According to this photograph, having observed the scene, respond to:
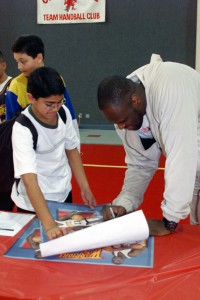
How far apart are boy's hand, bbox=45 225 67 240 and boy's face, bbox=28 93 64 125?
0.46 metres

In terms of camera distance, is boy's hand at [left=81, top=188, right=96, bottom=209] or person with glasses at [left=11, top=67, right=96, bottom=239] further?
boy's hand at [left=81, top=188, right=96, bottom=209]

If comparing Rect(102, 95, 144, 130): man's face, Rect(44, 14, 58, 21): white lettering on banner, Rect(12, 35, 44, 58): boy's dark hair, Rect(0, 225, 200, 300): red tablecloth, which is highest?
Rect(44, 14, 58, 21): white lettering on banner

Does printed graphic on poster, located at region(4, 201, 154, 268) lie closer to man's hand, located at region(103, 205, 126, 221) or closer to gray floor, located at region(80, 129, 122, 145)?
man's hand, located at region(103, 205, 126, 221)

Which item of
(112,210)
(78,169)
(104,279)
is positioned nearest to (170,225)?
(112,210)

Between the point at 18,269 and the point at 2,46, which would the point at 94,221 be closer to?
the point at 18,269

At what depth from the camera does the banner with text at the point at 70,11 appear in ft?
20.8

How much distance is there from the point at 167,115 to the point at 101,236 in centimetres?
43

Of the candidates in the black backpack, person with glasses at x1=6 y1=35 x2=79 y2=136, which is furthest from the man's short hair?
person with glasses at x1=6 y1=35 x2=79 y2=136

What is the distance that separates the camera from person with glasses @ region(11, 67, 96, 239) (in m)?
1.30

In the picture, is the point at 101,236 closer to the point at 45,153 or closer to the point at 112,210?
the point at 112,210

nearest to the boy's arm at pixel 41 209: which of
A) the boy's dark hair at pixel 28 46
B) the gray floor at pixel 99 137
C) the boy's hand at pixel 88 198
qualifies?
the boy's hand at pixel 88 198

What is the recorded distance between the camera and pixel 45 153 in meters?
1.50

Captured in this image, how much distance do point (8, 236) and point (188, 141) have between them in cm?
69

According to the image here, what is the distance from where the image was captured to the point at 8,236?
1.25 metres
